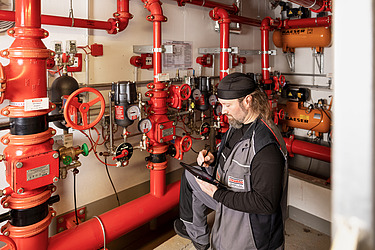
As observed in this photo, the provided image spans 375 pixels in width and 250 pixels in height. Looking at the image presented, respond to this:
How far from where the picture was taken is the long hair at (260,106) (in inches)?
63.6

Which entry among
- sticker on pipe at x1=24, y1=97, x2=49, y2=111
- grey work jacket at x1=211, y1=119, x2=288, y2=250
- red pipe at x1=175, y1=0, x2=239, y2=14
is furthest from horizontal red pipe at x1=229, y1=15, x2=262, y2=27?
sticker on pipe at x1=24, y1=97, x2=49, y2=111

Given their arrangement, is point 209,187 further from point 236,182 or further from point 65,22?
point 65,22

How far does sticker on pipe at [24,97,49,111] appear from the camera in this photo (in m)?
1.38

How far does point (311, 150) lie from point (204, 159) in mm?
2086

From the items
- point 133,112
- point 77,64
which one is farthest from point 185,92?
point 77,64

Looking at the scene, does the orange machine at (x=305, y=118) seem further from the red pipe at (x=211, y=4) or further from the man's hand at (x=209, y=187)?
the man's hand at (x=209, y=187)

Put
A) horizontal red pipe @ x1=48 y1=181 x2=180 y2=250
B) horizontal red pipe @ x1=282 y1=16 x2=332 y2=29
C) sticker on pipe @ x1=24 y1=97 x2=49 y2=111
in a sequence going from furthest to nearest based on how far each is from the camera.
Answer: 1. horizontal red pipe @ x1=282 y1=16 x2=332 y2=29
2. horizontal red pipe @ x1=48 y1=181 x2=180 y2=250
3. sticker on pipe @ x1=24 y1=97 x2=49 y2=111

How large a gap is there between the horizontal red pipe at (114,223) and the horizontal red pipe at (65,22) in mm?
1270

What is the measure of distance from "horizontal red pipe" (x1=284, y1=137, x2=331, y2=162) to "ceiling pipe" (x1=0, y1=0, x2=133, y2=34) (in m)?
2.42

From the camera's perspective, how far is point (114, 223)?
80.8 inches

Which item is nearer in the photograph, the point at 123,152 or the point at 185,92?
the point at 123,152

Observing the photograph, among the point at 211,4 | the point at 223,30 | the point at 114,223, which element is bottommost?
the point at 114,223

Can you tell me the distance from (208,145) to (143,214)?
1.35 m

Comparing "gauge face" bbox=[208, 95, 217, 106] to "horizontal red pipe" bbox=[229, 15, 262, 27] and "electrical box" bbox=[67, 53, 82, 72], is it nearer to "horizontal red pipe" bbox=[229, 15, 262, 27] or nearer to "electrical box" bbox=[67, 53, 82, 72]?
"horizontal red pipe" bbox=[229, 15, 262, 27]
